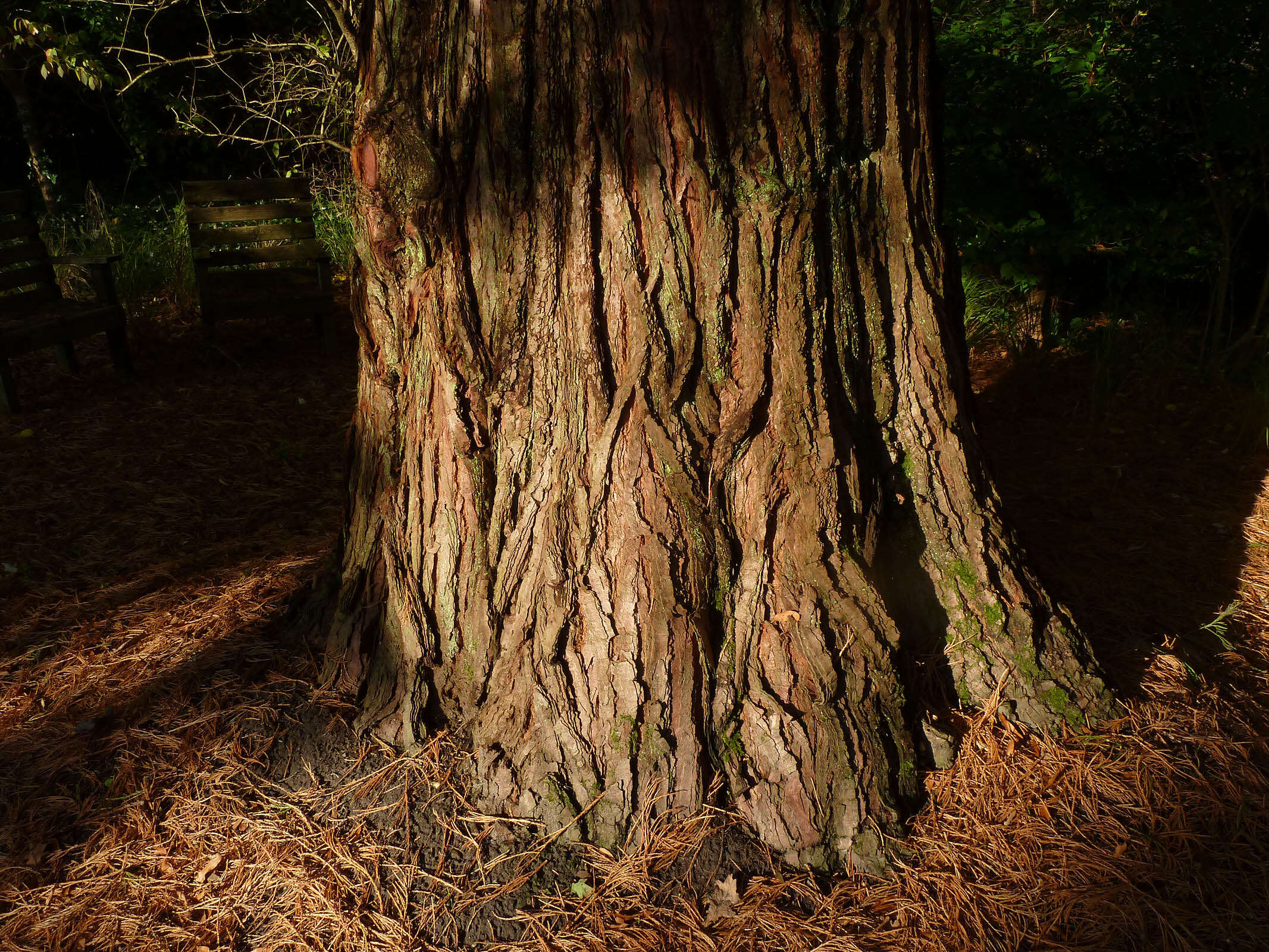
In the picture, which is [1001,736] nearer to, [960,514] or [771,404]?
[960,514]

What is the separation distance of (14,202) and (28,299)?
24.1 inches

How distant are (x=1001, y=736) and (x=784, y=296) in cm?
114

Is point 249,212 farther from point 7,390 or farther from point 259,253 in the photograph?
point 7,390

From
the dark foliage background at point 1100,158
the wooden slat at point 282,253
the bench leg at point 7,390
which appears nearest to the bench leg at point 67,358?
the bench leg at point 7,390

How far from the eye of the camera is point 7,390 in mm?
4820

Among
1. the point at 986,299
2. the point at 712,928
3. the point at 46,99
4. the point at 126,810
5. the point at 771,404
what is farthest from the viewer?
the point at 46,99

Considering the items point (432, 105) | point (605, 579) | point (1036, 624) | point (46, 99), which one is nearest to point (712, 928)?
point (605, 579)

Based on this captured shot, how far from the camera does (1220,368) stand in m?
4.43

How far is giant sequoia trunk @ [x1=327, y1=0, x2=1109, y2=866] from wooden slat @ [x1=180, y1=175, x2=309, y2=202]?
4.73 m

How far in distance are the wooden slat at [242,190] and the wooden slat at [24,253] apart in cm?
93

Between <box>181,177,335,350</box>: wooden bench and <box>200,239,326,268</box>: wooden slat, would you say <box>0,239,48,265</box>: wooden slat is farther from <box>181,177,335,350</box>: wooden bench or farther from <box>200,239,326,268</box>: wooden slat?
<box>200,239,326,268</box>: wooden slat

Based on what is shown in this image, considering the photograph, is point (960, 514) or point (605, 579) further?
point (960, 514)

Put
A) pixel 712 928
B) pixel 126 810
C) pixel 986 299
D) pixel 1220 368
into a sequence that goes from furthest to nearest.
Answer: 1. pixel 986 299
2. pixel 1220 368
3. pixel 126 810
4. pixel 712 928

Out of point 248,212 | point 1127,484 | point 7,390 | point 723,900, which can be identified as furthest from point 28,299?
point 1127,484
